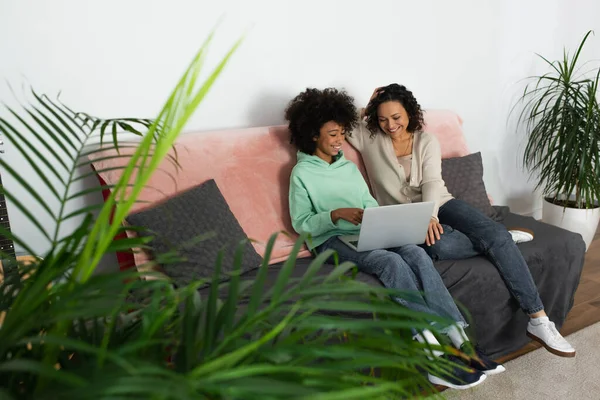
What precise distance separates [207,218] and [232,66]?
0.81 metres

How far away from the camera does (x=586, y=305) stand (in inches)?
102

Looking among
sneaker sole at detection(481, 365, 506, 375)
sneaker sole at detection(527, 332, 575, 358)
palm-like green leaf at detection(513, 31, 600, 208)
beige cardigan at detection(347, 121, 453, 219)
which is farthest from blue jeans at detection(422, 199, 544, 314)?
palm-like green leaf at detection(513, 31, 600, 208)

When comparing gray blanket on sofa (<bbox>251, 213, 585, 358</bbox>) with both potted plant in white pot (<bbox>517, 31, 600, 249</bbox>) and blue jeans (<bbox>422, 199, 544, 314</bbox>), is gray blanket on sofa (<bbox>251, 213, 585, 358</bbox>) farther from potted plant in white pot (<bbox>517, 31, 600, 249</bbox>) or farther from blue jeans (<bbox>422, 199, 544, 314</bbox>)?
potted plant in white pot (<bbox>517, 31, 600, 249</bbox>)

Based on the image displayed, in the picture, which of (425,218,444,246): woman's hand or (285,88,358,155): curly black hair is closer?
(425,218,444,246): woman's hand

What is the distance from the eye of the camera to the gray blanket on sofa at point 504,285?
2.12 metres

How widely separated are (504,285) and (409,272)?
0.47 meters

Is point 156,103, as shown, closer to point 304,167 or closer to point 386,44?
point 304,167

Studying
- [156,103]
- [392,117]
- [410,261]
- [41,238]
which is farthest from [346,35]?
[41,238]

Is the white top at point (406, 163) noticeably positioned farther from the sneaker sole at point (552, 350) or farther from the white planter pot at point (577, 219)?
the white planter pot at point (577, 219)

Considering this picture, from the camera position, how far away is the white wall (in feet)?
6.79

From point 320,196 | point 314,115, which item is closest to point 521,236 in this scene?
point 320,196

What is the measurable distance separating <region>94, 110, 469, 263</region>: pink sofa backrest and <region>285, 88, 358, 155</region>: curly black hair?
0.11 metres

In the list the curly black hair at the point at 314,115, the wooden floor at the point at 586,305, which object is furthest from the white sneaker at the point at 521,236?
the curly black hair at the point at 314,115

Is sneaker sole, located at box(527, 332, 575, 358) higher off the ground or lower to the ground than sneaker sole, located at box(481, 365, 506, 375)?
lower
